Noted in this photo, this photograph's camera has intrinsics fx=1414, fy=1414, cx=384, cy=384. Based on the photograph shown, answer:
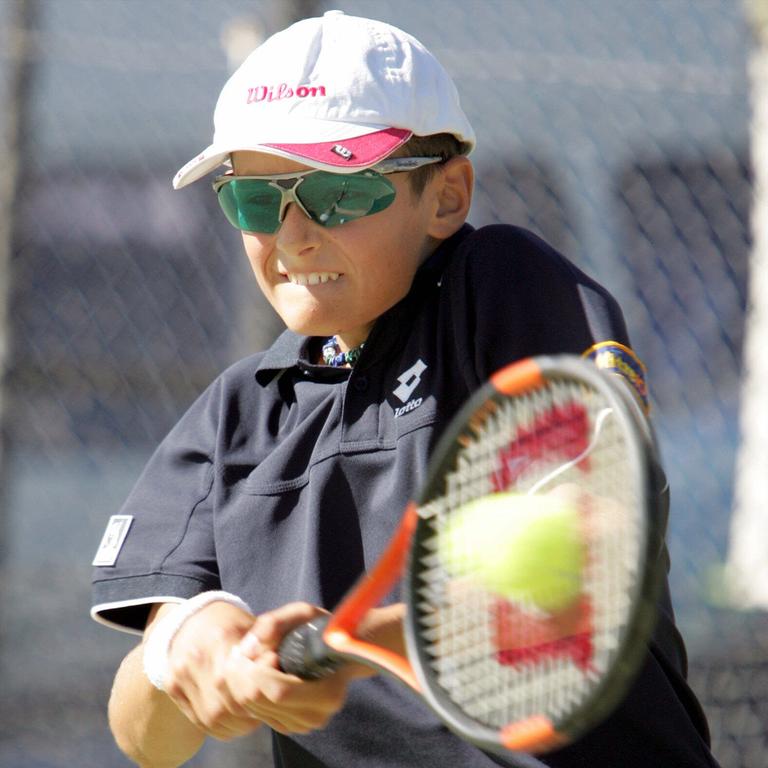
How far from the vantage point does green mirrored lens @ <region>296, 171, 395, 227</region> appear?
1.84m

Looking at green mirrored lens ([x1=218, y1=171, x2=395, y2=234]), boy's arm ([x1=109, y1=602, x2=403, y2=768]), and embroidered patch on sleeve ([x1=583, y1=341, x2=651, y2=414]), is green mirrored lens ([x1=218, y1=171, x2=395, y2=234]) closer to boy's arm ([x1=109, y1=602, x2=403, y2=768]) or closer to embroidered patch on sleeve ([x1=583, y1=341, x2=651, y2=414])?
embroidered patch on sleeve ([x1=583, y1=341, x2=651, y2=414])

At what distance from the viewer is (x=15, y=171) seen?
4.09m

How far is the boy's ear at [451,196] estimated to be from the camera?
1.96 m

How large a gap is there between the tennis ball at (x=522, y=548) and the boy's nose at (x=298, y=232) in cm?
53

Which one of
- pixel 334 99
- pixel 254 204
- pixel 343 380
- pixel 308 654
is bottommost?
pixel 308 654

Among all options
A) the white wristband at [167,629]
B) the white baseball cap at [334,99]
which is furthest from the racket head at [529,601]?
the white baseball cap at [334,99]

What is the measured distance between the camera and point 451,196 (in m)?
1.97

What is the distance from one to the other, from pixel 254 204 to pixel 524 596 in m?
0.73

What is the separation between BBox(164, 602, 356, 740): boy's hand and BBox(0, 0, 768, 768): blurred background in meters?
1.83

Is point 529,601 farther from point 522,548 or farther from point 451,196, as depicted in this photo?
point 451,196

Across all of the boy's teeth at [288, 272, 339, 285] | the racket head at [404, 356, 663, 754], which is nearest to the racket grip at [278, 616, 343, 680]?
the racket head at [404, 356, 663, 754]

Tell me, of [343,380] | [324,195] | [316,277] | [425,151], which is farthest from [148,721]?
[425,151]

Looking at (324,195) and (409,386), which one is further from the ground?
(324,195)

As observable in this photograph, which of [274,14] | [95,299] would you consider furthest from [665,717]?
[95,299]
